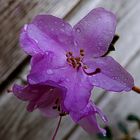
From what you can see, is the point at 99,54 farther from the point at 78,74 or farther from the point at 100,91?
the point at 100,91

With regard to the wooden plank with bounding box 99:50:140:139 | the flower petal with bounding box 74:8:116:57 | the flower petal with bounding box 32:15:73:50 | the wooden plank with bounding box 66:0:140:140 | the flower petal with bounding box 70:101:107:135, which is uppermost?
the flower petal with bounding box 32:15:73:50

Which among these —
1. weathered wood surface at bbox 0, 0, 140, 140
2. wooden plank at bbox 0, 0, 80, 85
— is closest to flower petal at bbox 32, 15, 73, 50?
wooden plank at bbox 0, 0, 80, 85

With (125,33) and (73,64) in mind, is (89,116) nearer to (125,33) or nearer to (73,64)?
(73,64)

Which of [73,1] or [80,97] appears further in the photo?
[73,1]

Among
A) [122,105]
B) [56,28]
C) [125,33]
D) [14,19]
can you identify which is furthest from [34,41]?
[122,105]

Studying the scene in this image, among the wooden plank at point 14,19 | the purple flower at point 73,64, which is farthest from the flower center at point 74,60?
the wooden plank at point 14,19

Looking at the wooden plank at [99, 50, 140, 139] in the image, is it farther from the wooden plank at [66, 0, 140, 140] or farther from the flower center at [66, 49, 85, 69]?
the flower center at [66, 49, 85, 69]

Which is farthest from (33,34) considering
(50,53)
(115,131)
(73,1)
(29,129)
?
(115,131)

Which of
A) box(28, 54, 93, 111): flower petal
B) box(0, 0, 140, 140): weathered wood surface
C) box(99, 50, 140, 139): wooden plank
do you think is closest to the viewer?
box(28, 54, 93, 111): flower petal
